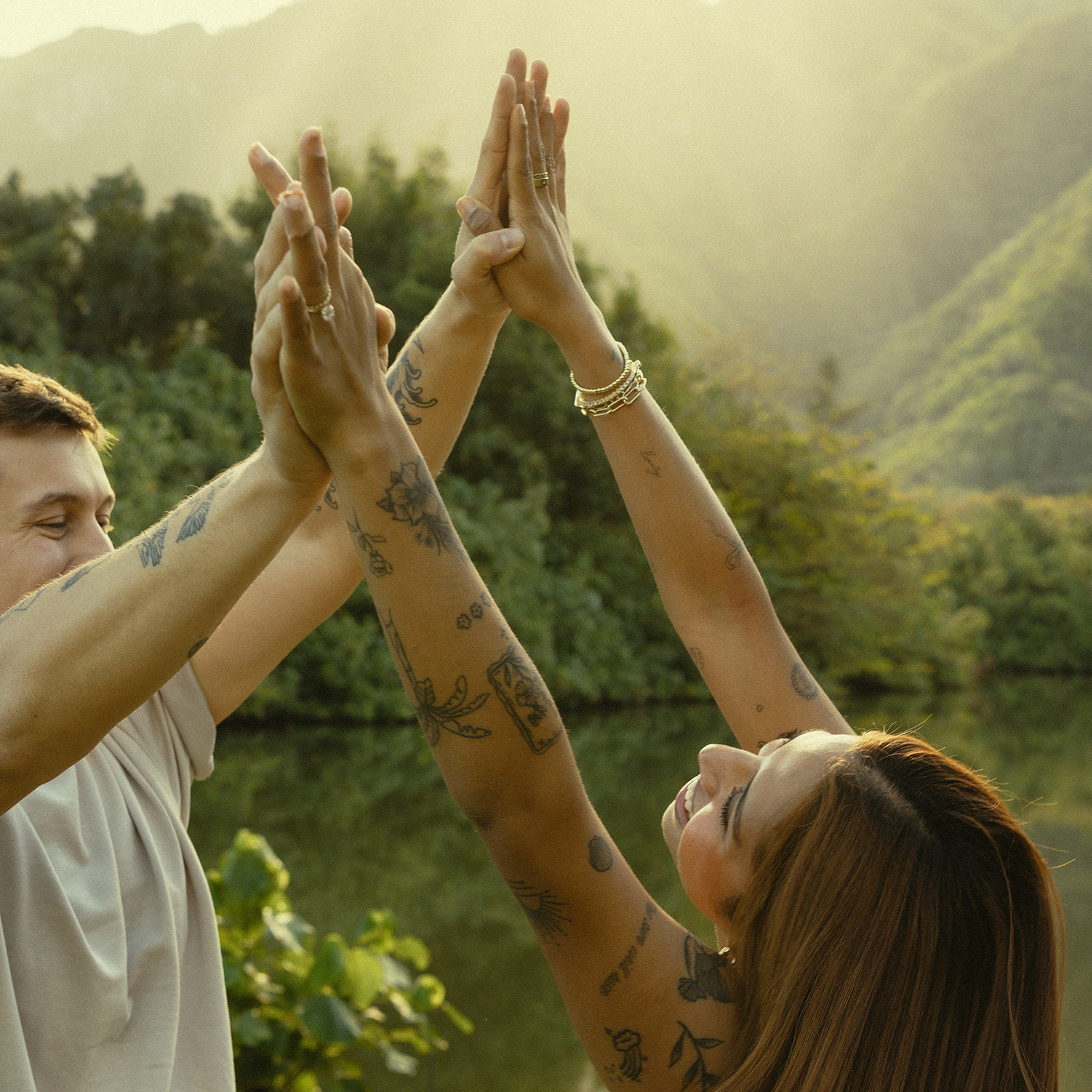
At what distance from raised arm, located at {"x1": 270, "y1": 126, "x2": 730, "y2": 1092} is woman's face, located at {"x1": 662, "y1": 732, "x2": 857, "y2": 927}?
152mm

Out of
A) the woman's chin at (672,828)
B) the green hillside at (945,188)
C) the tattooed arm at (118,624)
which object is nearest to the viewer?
the tattooed arm at (118,624)

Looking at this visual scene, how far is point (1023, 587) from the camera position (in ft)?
90.0

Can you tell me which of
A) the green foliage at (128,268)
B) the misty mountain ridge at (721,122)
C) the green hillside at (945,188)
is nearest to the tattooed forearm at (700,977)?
the green foliage at (128,268)

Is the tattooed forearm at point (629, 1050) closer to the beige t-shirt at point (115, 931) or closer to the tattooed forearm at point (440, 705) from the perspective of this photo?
the tattooed forearm at point (440, 705)

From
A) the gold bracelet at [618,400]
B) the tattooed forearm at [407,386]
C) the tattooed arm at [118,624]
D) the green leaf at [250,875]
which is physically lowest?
the green leaf at [250,875]

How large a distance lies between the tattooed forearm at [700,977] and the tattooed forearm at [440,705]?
0.38 metres

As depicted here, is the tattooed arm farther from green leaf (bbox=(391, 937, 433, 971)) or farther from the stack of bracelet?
green leaf (bbox=(391, 937, 433, 971))

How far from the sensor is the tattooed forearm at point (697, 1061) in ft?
3.56

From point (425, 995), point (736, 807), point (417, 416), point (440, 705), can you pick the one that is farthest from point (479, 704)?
point (425, 995)

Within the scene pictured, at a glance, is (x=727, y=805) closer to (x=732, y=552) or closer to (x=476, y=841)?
(x=732, y=552)

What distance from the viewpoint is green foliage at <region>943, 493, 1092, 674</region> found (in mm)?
26906

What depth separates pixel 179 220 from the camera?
51.4 ft

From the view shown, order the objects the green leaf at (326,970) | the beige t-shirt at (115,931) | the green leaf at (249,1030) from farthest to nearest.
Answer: the green leaf at (326,970)
the green leaf at (249,1030)
the beige t-shirt at (115,931)

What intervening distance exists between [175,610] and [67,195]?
16609 millimetres
